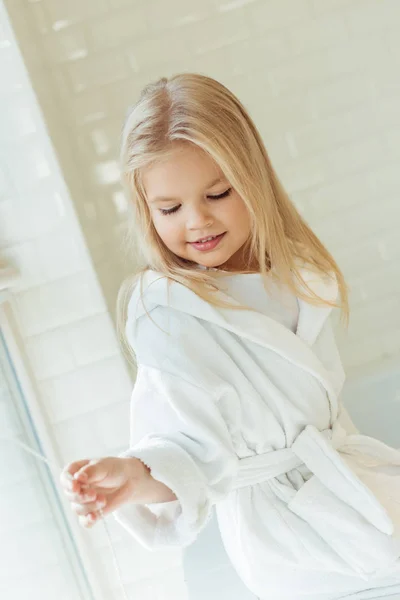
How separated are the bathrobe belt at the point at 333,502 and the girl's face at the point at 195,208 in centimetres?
34

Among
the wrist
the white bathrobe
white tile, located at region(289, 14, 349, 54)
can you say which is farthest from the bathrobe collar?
white tile, located at region(289, 14, 349, 54)

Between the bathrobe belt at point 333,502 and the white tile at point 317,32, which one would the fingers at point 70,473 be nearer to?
the bathrobe belt at point 333,502

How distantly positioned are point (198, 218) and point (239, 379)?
0.88 ft

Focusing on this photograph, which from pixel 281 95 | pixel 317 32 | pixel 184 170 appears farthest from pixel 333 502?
pixel 317 32

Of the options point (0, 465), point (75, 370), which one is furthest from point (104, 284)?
point (0, 465)

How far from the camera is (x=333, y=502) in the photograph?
1.35 m

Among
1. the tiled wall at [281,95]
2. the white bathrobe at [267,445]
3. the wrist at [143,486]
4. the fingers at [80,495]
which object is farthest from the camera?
the tiled wall at [281,95]

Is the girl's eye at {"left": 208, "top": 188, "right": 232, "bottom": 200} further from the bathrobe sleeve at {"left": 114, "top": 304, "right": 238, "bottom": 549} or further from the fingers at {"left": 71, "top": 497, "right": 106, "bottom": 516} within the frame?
the fingers at {"left": 71, "top": 497, "right": 106, "bottom": 516}

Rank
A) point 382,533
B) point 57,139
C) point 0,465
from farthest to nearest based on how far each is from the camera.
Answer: point 57,139
point 0,465
point 382,533

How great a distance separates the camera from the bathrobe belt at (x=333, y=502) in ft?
4.35

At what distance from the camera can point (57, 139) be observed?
194cm

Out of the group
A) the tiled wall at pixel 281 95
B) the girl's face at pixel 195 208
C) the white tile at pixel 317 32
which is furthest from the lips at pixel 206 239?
the white tile at pixel 317 32

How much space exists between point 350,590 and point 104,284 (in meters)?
0.92

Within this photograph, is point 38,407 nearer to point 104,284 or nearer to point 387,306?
point 104,284
